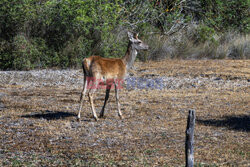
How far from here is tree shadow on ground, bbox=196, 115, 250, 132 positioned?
10.2 metres

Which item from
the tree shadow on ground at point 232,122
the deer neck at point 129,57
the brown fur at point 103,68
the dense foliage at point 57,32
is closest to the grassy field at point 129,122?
the tree shadow on ground at point 232,122

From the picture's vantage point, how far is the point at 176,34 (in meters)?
24.6

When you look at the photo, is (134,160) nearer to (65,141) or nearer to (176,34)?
(65,141)

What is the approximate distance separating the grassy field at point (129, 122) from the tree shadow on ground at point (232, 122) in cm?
2

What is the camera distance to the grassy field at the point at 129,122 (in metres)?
7.60

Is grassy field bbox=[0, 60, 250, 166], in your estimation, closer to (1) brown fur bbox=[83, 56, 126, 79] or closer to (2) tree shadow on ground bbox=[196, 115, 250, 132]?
(2) tree shadow on ground bbox=[196, 115, 250, 132]

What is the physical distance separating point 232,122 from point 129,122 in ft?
8.19

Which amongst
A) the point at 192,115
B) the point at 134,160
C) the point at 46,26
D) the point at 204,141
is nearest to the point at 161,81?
the point at 46,26

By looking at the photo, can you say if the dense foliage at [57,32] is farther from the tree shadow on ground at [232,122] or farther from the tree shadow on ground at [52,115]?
the tree shadow on ground at [232,122]

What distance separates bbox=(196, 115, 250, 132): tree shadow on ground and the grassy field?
23 mm

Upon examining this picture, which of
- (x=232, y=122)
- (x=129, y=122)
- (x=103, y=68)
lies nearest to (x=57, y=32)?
(x=103, y=68)

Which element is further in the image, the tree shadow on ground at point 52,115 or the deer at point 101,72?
the tree shadow on ground at point 52,115

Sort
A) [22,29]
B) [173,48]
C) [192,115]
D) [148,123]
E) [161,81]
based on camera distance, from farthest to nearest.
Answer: [173,48], [22,29], [161,81], [148,123], [192,115]

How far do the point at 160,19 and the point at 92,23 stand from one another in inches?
240
